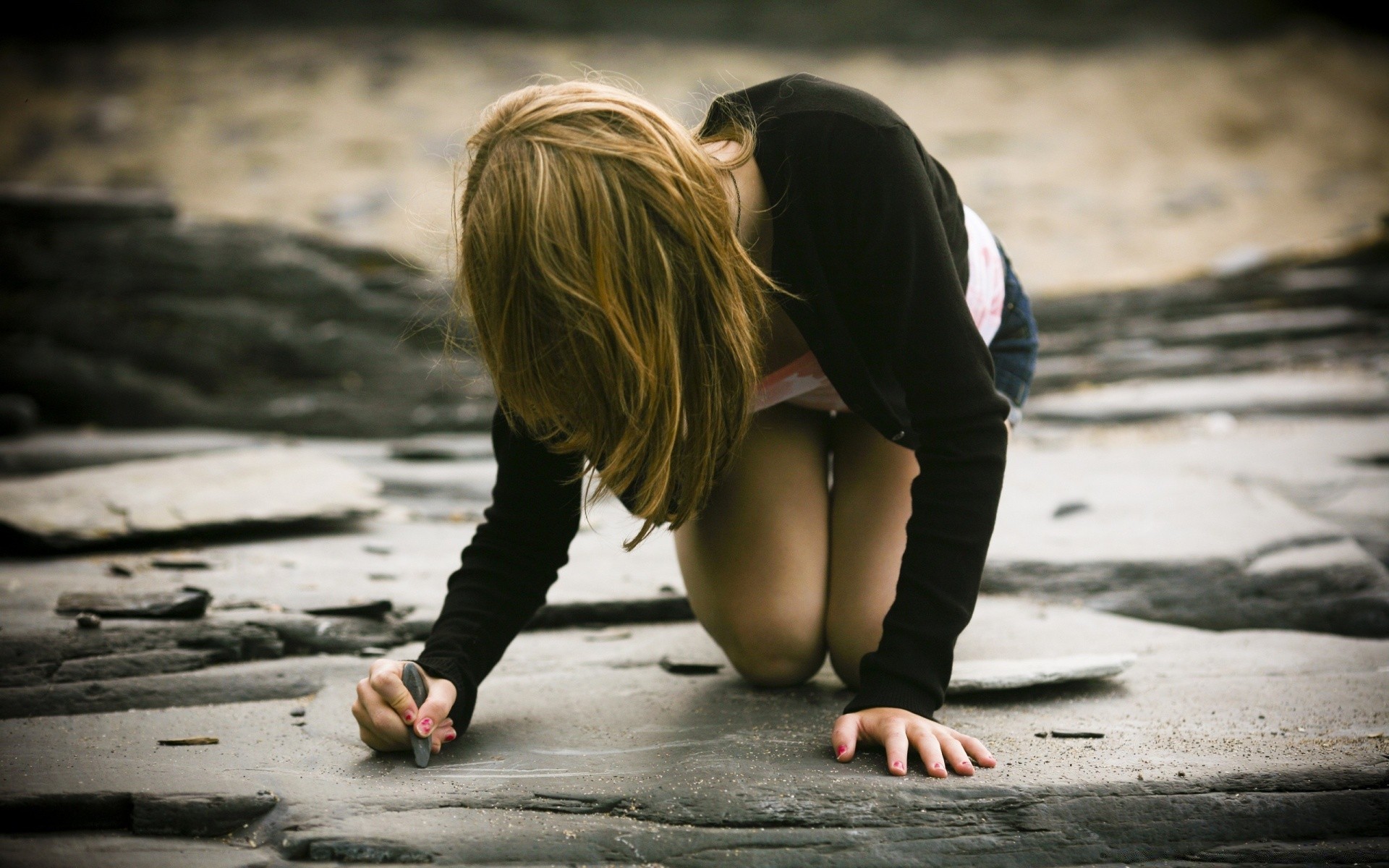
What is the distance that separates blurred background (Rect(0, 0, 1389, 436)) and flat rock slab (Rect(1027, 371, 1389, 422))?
1.33 meters

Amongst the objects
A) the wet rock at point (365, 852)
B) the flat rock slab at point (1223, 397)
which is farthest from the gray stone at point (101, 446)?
the flat rock slab at point (1223, 397)

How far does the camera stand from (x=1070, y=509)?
247 centimetres

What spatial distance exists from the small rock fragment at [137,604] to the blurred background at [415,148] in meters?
1.63

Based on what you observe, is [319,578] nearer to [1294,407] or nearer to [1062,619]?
[1062,619]

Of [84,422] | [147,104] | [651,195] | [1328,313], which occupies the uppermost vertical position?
[147,104]

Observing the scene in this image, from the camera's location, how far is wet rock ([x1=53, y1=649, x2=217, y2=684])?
163cm

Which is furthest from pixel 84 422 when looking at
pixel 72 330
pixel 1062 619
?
pixel 1062 619

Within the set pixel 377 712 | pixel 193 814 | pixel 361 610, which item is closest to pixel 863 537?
pixel 377 712

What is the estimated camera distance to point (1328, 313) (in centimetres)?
439

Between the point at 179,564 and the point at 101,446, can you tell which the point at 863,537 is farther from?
the point at 101,446

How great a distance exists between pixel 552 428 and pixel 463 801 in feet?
1.51

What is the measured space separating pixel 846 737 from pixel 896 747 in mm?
70

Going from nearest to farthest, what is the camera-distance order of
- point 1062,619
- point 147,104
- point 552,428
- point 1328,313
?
point 552,428, point 1062,619, point 1328,313, point 147,104

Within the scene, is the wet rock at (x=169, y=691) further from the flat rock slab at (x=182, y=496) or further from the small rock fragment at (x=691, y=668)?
the flat rock slab at (x=182, y=496)
